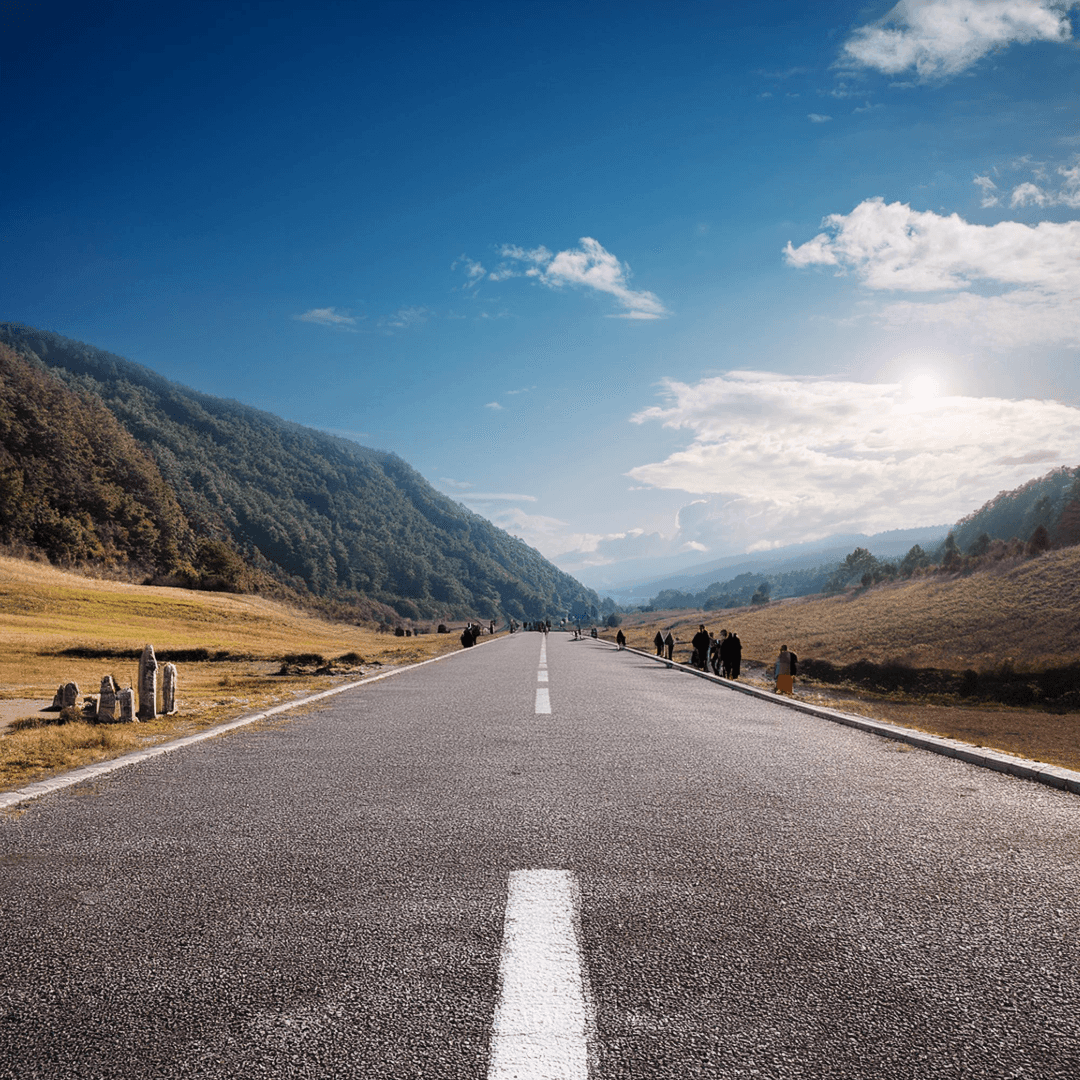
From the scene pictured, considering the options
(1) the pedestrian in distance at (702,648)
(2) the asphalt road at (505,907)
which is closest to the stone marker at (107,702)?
(2) the asphalt road at (505,907)

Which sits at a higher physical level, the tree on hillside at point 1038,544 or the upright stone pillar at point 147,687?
the tree on hillside at point 1038,544

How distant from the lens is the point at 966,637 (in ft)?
143

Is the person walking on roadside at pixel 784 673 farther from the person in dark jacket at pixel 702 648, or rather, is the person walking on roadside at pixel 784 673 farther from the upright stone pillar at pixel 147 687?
the upright stone pillar at pixel 147 687

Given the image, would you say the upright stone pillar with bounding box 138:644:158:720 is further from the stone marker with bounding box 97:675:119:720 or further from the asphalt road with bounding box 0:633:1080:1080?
the asphalt road with bounding box 0:633:1080:1080

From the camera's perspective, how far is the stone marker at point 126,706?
376 inches

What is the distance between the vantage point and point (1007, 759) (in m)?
6.91

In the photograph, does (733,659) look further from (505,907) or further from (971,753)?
(505,907)

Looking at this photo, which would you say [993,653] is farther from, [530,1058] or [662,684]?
[530,1058]

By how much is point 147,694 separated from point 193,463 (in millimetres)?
181623

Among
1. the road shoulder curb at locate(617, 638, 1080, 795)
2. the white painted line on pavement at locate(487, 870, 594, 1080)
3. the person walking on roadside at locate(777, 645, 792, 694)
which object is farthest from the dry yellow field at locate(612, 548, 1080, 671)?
the white painted line on pavement at locate(487, 870, 594, 1080)

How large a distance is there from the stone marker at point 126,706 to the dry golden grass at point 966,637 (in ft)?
48.2

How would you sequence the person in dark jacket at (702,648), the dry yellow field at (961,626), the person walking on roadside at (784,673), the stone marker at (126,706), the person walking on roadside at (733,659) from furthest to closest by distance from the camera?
the dry yellow field at (961,626) < the person in dark jacket at (702,648) < the person walking on roadside at (733,659) < the person walking on roadside at (784,673) < the stone marker at (126,706)

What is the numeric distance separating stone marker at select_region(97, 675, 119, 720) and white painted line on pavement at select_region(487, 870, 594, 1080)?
833cm

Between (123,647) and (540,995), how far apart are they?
111 ft
